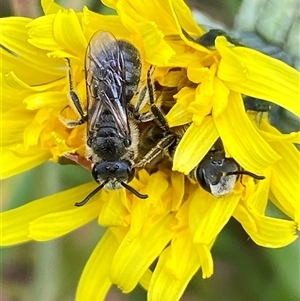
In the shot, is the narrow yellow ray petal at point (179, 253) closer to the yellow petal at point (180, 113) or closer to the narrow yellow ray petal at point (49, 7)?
the yellow petal at point (180, 113)

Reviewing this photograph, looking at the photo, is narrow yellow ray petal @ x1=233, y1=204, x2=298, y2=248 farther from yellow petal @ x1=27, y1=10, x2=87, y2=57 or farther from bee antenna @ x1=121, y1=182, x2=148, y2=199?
yellow petal @ x1=27, y1=10, x2=87, y2=57

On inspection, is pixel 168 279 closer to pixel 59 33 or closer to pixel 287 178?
pixel 287 178

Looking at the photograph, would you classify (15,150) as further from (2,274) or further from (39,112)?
(2,274)

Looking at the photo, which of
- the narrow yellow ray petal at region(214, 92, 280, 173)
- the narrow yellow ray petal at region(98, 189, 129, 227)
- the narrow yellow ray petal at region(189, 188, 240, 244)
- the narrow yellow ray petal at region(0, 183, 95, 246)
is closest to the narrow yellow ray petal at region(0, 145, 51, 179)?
the narrow yellow ray petal at region(0, 183, 95, 246)

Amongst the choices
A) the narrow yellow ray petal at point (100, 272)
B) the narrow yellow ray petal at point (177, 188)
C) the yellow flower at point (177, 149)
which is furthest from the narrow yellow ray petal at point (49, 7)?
the narrow yellow ray petal at point (100, 272)

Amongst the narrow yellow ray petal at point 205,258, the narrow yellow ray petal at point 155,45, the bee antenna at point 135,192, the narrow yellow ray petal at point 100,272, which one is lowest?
the narrow yellow ray petal at point 100,272

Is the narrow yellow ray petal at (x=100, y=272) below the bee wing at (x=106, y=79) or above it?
below

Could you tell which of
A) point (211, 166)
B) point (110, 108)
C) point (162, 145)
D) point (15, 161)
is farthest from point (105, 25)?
point (15, 161)
